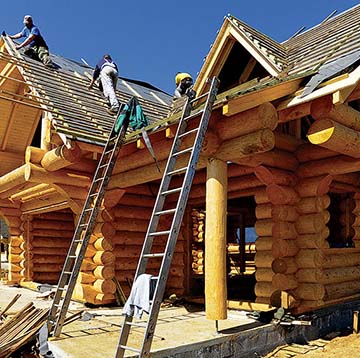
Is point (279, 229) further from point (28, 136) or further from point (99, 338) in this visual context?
point (28, 136)

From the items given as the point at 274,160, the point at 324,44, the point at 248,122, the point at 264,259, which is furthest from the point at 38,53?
the point at 264,259

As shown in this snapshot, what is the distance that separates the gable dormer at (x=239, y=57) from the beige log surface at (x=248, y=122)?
2.34 m

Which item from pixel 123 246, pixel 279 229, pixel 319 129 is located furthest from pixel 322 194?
pixel 123 246

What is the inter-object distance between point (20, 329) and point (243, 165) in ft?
14.2

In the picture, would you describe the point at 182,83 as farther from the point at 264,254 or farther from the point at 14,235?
the point at 14,235

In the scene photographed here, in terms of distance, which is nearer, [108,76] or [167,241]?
[167,241]

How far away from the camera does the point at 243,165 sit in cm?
725

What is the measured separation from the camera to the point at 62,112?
7.82 metres

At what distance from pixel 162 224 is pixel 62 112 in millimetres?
3121

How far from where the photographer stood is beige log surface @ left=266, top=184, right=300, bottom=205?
22.2 ft

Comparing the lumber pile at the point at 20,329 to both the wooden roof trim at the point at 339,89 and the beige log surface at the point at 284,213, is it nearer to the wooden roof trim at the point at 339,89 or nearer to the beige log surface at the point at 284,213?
the beige log surface at the point at 284,213

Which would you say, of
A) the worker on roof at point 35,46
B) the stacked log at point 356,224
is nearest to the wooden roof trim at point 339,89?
the stacked log at point 356,224

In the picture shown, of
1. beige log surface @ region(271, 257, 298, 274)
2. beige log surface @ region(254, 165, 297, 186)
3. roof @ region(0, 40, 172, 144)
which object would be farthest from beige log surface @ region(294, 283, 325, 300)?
roof @ region(0, 40, 172, 144)

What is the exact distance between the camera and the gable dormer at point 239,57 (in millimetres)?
8062
